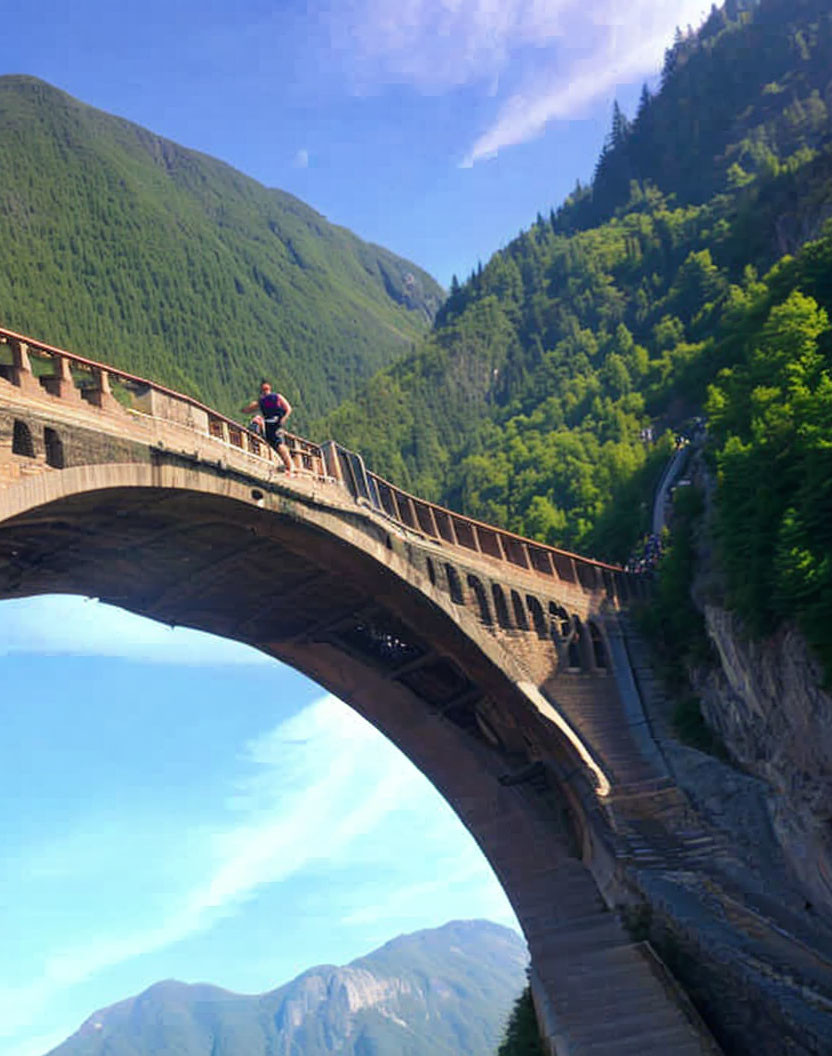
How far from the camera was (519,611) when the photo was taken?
117 ft

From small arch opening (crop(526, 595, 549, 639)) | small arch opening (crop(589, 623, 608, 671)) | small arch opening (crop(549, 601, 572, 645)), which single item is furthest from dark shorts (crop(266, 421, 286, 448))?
small arch opening (crop(589, 623, 608, 671))

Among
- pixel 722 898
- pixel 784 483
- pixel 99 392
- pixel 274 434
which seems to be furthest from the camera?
pixel 784 483

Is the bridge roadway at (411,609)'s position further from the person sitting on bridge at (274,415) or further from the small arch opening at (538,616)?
the person sitting on bridge at (274,415)

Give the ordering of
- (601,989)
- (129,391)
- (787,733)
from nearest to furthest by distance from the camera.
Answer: (129,391)
(601,989)
(787,733)

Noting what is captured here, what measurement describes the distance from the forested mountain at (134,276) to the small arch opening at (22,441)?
84457mm

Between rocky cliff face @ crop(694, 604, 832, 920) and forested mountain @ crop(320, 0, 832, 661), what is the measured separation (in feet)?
4.32

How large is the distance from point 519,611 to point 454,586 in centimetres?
289

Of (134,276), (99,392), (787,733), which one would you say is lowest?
(787,733)

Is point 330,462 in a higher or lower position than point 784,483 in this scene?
higher

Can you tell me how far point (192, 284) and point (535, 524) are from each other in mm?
95198

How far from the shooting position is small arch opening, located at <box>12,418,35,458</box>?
18797 mm

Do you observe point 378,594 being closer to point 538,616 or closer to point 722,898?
point 538,616

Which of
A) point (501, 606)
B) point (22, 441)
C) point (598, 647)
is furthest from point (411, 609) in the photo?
point (22, 441)

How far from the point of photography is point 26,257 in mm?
124438
